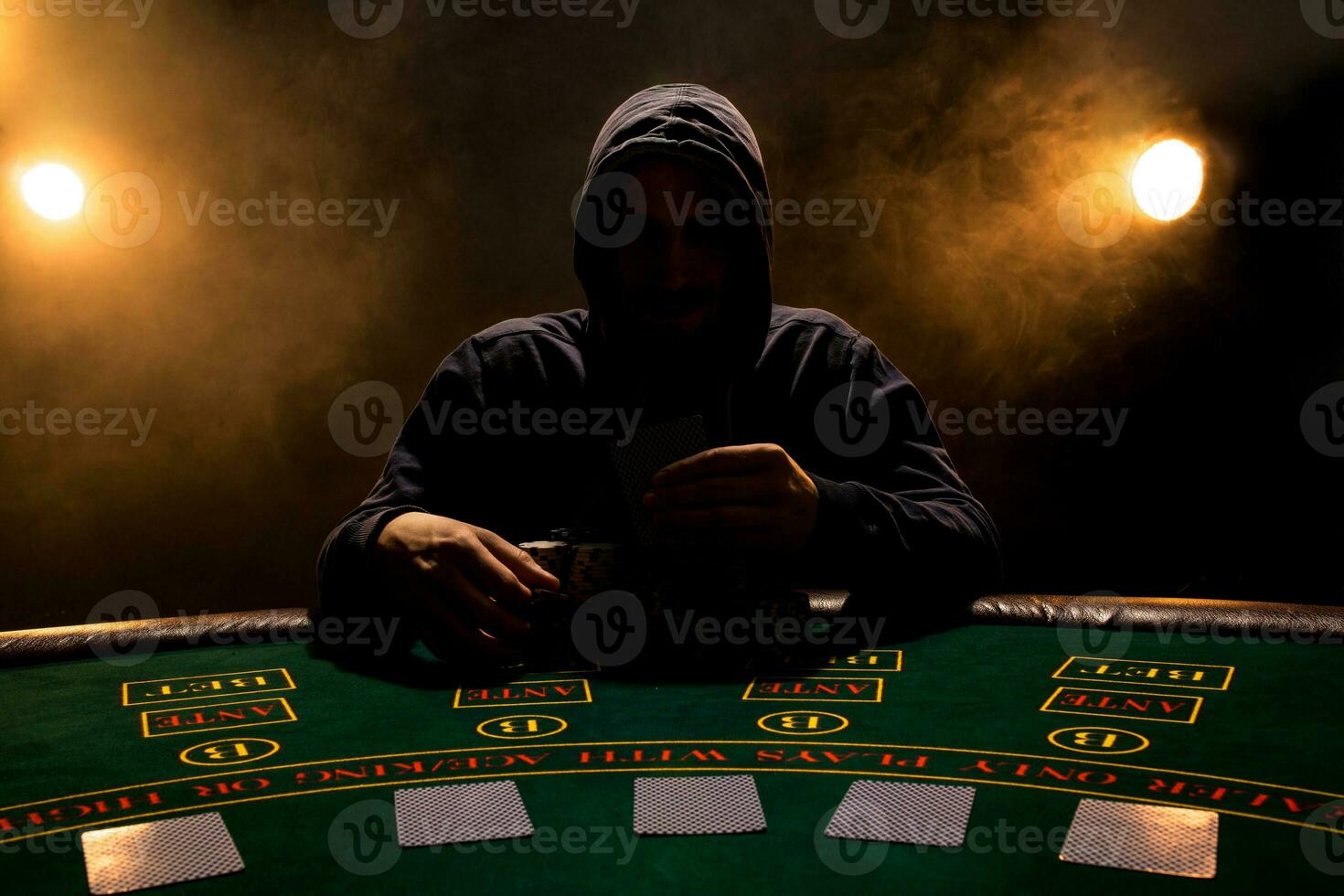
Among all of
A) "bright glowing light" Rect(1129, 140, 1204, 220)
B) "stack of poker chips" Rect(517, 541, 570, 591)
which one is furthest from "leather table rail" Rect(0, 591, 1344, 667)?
"bright glowing light" Rect(1129, 140, 1204, 220)

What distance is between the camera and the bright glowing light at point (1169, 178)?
3988mm

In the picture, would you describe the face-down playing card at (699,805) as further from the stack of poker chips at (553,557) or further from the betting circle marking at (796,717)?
the stack of poker chips at (553,557)

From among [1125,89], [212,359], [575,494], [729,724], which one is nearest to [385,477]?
[575,494]

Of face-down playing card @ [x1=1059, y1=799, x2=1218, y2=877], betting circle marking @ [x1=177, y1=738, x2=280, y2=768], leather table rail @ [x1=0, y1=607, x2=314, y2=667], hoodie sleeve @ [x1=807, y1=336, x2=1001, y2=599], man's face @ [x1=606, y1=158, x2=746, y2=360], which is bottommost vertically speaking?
betting circle marking @ [x1=177, y1=738, x2=280, y2=768]

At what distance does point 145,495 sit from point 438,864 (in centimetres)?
380

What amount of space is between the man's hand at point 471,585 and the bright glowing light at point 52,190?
3294 mm

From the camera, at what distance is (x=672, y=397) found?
2.28 m

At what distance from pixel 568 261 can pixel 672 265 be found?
2.30m

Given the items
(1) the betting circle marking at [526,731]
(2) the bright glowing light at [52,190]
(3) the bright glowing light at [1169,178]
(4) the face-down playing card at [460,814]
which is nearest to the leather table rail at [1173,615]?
(1) the betting circle marking at [526,731]

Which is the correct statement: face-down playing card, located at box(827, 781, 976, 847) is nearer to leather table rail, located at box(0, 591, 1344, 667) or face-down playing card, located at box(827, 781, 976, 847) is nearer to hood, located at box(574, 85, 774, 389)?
leather table rail, located at box(0, 591, 1344, 667)

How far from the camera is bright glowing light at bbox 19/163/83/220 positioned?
430cm

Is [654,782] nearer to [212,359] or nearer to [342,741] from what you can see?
[342,741]

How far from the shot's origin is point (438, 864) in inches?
41.1

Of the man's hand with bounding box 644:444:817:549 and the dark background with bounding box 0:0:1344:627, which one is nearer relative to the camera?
the man's hand with bounding box 644:444:817:549
